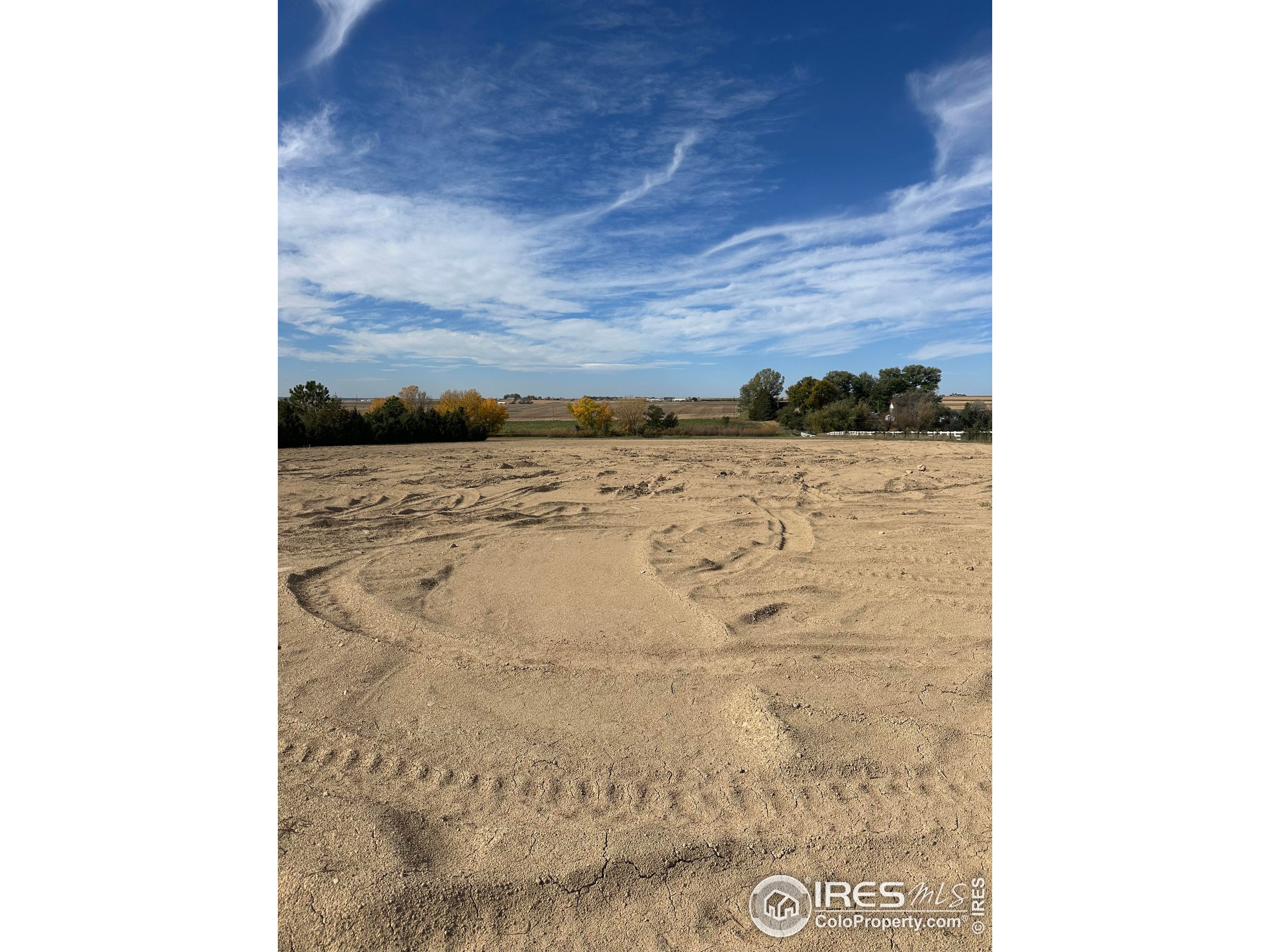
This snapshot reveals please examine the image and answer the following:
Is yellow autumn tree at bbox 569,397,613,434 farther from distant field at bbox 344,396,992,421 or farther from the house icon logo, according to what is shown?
the house icon logo

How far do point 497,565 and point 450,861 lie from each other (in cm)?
312

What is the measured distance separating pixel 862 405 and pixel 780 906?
20461mm

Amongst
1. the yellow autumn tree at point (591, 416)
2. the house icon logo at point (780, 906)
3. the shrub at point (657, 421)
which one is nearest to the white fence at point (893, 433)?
the shrub at point (657, 421)

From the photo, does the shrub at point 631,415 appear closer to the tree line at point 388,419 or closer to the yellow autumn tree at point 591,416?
the yellow autumn tree at point 591,416

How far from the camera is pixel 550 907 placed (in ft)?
4.98

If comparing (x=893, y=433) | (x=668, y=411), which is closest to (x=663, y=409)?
(x=668, y=411)

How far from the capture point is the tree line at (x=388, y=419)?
46.8 feet

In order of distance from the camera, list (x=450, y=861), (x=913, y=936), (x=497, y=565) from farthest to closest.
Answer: (x=497, y=565) < (x=450, y=861) < (x=913, y=936)

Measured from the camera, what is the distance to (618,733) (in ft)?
7.67

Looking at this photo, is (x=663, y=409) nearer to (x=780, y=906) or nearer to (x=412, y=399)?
(x=412, y=399)

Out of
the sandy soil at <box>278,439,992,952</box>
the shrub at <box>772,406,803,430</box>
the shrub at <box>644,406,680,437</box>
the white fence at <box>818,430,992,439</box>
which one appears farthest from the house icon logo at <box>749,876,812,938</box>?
the shrub at <box>772,406,803,430</box>

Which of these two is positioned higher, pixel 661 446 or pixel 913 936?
pixel 661 446

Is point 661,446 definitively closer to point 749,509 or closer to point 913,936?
point 749,509

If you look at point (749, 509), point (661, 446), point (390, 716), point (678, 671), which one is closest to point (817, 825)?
point (678, 671)
